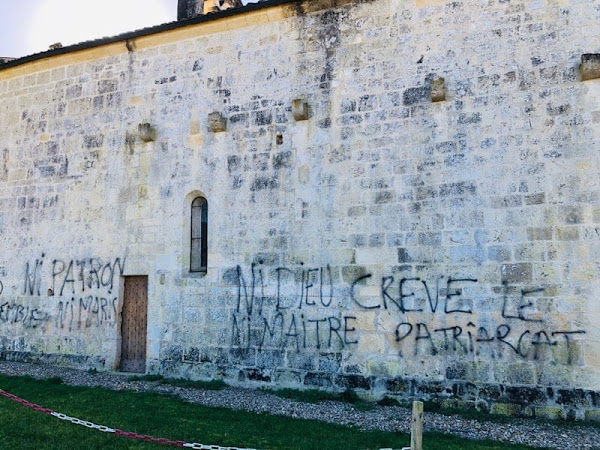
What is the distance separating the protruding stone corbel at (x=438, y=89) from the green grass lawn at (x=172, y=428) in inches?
182

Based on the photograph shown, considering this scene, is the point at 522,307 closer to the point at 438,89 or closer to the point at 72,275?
the point at 438,89

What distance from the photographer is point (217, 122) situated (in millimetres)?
9383

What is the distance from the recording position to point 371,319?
805 centimetres

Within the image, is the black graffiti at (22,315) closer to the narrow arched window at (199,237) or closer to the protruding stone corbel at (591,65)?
the narrow arched window at (199,237)

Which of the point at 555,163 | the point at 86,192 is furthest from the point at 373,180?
the point at 86,192

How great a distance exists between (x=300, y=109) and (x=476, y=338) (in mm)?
4350

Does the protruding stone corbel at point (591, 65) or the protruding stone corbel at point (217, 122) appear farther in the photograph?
the protruding stone corbel at point (217, 122)

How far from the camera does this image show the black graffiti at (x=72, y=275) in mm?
9992

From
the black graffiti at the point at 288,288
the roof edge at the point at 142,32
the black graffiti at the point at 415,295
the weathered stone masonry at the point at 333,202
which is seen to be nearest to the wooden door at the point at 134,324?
the weathered stone masonry at the point at 333,202

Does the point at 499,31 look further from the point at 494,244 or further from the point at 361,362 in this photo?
the point at 361,362

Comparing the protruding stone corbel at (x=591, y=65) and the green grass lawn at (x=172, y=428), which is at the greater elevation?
the protruding stone corbel at (x=591, y=65)

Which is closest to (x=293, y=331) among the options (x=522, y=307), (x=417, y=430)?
(x=522, y=307)

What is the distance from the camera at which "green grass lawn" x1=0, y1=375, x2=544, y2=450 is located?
18.9 ft

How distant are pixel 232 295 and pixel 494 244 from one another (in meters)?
4.15
